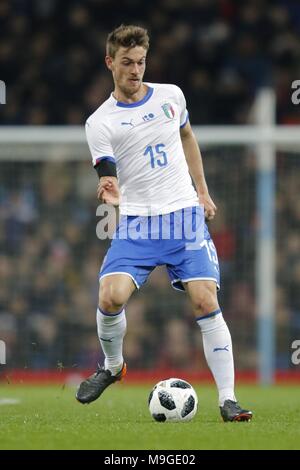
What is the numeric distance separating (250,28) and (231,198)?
13.7 ft

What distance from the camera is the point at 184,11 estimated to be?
16.9 meters

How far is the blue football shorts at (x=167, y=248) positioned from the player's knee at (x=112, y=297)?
0.10 metres

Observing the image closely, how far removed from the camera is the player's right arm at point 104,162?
6805 millimetres

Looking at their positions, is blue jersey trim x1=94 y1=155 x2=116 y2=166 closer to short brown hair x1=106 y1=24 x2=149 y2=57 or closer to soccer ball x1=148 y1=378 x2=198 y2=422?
short brown hair x1=106 y1=24 x2=149 y2=57

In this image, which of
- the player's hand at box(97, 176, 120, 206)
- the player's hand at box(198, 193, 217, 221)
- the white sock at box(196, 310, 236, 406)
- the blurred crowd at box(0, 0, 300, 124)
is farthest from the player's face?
the blurred crowd at box(0, 0, 300, 124)

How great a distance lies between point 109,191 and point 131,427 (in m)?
1.35

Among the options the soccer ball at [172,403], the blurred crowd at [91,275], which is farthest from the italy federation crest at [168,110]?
the blurred crowd at [91,275]

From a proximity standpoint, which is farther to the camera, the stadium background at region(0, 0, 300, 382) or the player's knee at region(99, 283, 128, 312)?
the stadium background at region(0, 0, 300, 382)

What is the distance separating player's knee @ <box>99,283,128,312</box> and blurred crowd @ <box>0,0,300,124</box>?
8.24 m

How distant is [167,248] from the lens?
7.31m

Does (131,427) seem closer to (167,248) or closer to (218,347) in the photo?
(218,347)

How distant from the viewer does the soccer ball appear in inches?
277

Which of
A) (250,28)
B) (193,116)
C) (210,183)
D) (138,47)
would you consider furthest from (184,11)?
(138,47)
